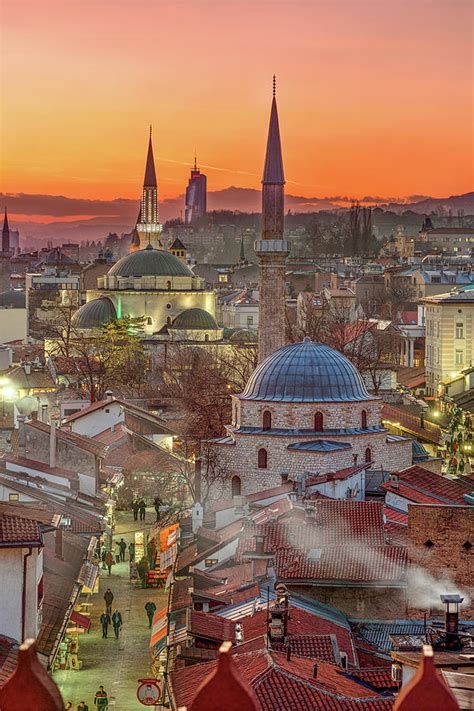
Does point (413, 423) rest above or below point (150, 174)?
below

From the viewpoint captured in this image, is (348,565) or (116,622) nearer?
(348,565)

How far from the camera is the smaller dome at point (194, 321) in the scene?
82.4 metres

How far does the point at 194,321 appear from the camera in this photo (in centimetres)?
8244

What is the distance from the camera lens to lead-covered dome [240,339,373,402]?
129 feet


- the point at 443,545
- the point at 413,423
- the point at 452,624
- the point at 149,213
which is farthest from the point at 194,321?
the point at 452,624

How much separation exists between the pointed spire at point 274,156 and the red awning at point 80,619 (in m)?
30.5

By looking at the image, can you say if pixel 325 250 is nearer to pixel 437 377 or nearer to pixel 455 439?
pixel 437 377

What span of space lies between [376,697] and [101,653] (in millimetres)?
11297

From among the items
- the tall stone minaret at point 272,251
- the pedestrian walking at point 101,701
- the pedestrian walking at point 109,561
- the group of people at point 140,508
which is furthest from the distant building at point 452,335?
the pedestrian walking at point 101,701

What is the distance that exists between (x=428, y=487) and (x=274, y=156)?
2621 cm

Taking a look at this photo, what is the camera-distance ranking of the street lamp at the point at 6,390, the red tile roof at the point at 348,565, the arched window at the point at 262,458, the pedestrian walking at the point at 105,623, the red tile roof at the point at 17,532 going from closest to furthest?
the red tile roof at the point at 17,532 < the red tile roof at the point at 348,565 < the pedestrian walking at the point at 105,623 < the arched window at the point at 262,458 < the street lamp at the point at 6,390

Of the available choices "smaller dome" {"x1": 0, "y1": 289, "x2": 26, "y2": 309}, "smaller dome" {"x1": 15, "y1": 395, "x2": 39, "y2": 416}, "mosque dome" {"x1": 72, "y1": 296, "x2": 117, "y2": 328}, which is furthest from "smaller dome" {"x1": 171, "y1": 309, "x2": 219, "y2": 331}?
"smaller dome" {"x1": 15, "y1": 395, "x2": 39, "y2": 416}

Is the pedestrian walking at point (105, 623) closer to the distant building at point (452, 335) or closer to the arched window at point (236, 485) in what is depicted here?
the arched window at point (236, 485)

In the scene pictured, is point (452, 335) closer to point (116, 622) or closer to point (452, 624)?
point (116, 622)
